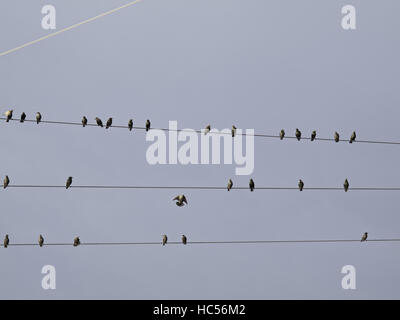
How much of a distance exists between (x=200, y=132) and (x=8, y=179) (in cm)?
677

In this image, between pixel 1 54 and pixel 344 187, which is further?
pixel 344 187

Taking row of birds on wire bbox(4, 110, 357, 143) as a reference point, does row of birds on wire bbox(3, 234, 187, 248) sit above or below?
below

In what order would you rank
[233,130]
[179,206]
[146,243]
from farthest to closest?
[179,206] < [233,130] < [146,243]

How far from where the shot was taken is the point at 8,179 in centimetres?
3741

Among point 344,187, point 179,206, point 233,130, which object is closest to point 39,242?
point 179,206

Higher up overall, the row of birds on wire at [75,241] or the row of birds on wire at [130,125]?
the row of birds on wire at [130,125]

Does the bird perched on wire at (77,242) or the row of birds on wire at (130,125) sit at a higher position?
the row of birds on wire at (130,125)

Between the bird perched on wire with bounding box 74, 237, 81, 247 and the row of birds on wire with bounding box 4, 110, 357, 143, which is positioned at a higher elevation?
the row of birds on wire with bounding box 4, 110, 357, 143

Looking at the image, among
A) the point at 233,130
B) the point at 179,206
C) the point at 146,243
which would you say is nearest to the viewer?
the point at 146,243

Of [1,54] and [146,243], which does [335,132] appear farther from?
[1,54]
